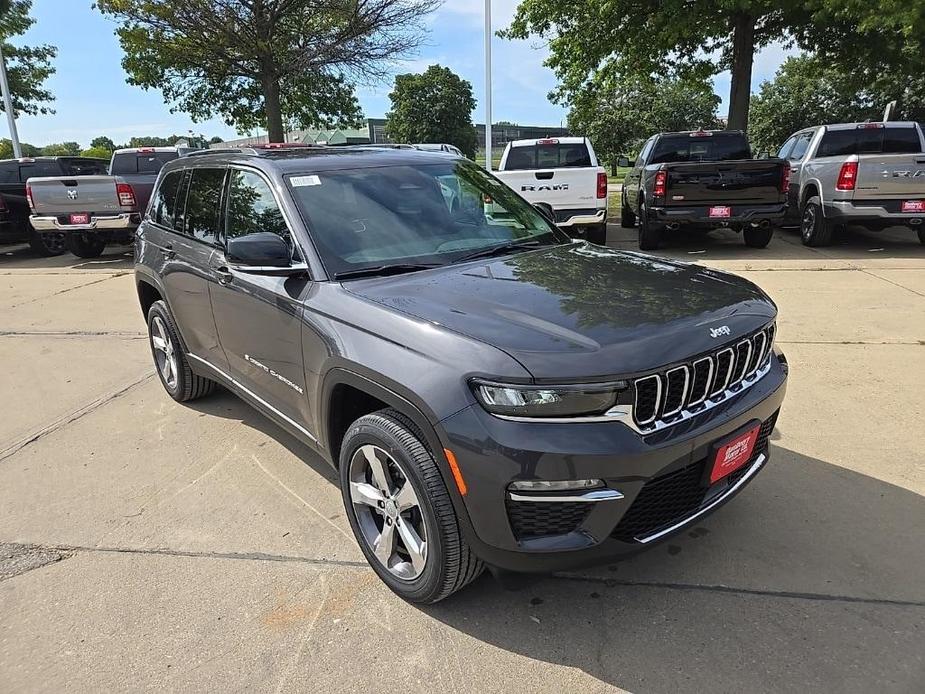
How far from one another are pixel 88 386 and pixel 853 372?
603 centimetres

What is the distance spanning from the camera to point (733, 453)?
2.53 meters

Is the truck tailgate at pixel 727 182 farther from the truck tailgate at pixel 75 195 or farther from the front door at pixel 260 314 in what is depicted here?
the truck tailgate at pixel 75 195

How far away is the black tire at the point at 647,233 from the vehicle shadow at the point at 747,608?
7763 mm

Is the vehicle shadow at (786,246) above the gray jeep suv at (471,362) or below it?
below

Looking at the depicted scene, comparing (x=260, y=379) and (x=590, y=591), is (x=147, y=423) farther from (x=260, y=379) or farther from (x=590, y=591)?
(x=590, y=591)

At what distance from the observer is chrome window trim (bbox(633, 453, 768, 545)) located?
2.33m

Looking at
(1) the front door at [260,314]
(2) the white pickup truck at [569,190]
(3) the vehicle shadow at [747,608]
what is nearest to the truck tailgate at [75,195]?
(2) the white pickup truck at [569,190]

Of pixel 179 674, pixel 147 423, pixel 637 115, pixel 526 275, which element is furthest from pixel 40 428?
pixel 637 115

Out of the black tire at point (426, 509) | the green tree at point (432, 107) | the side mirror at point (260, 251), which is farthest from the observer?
the green tree at point (432, 107)

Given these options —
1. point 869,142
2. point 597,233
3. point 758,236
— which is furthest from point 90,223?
point 869,142

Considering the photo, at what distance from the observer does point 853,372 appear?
4977 mm

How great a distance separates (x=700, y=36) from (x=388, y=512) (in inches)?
621

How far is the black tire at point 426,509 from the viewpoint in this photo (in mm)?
2334

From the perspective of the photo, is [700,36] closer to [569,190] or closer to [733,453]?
[569,190]
